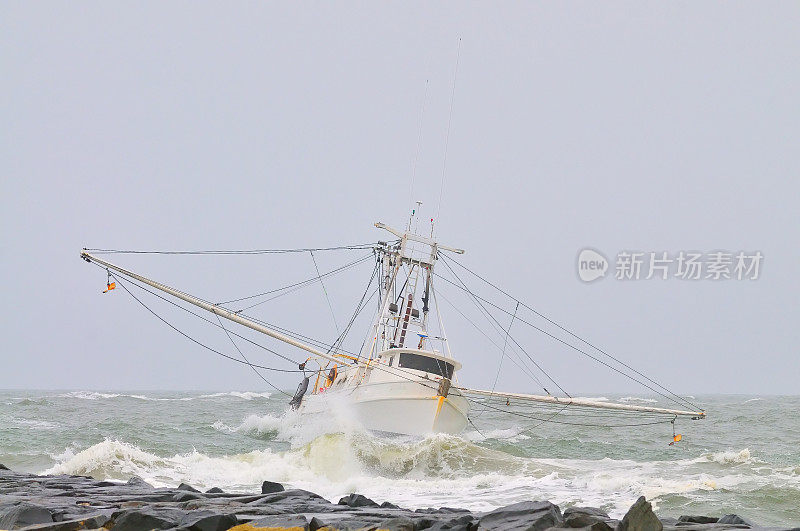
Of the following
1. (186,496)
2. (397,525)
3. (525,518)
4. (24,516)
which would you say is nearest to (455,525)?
(397,525)

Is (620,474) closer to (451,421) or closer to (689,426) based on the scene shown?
(451,421)

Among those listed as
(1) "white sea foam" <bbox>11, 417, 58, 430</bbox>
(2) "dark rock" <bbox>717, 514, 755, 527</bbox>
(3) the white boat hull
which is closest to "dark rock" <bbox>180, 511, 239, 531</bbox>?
(2) "dark rock" <bbox>717, 514, 755, 527</bbox>

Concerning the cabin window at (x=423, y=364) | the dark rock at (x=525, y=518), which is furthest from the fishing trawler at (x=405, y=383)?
the dark rock at (x=525, y=518)

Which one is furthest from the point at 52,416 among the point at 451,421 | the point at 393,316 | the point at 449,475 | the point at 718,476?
the point at 718,476

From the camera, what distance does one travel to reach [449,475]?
67.9 feet

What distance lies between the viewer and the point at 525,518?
7.89 meters

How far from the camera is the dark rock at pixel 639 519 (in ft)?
22.6

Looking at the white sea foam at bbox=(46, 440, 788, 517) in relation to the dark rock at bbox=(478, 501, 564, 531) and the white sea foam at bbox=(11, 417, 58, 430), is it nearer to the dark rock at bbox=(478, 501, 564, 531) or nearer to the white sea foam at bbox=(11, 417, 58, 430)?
the dark rock at bbox=(478, 501, 564, 531)

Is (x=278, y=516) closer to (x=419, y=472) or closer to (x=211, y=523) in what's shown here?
(x=211, y=523)

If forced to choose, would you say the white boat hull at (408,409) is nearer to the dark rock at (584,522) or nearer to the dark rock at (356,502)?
the dark rock at (356,502)

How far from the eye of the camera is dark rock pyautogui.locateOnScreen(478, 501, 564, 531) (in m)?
7.64

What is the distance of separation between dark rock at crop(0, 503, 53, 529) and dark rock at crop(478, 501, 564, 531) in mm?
4535

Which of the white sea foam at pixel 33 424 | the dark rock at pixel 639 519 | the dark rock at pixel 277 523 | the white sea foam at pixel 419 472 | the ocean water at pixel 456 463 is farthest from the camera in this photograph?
the white sea foam at pixel 33 424

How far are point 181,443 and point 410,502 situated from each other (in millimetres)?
14378
